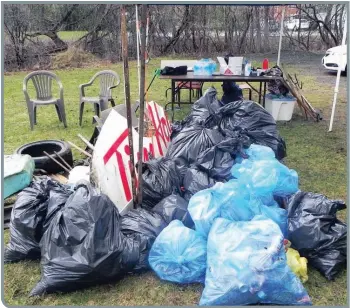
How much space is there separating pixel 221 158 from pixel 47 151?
6.69 feet

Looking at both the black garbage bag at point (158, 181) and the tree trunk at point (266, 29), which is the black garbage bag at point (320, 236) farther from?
the tree trunk at point (266, 29)

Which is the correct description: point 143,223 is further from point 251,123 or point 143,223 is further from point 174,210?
point 251,123

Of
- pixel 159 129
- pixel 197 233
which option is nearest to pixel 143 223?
pixel 197 233

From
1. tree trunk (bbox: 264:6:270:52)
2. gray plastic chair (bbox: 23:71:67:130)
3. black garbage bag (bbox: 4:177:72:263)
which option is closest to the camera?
black garbage bag (bbox: 4:177:72:263)

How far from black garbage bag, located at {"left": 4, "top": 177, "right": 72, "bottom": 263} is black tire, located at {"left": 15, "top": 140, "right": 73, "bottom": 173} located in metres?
1.08

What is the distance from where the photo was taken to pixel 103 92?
6.51 meters

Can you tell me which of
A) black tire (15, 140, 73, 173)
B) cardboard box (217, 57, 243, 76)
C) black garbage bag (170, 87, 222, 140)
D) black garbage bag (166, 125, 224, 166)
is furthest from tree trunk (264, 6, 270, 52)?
black tire (15, 140, 73, 173)

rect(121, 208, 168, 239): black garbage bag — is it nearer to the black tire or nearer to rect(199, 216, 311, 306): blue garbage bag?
rect(199, 216, 311, 306): blue garbage bag

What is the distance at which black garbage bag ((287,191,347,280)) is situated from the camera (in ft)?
8.61

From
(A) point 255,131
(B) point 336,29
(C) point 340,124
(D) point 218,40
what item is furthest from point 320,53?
(A) point 255,131

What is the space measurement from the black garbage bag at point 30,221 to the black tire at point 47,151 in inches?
42.5

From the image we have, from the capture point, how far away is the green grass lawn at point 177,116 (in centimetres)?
247

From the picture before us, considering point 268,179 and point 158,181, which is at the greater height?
point 268,179

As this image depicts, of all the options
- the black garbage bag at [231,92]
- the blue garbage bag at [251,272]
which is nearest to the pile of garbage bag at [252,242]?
the blue garbage bag at [251,272]
